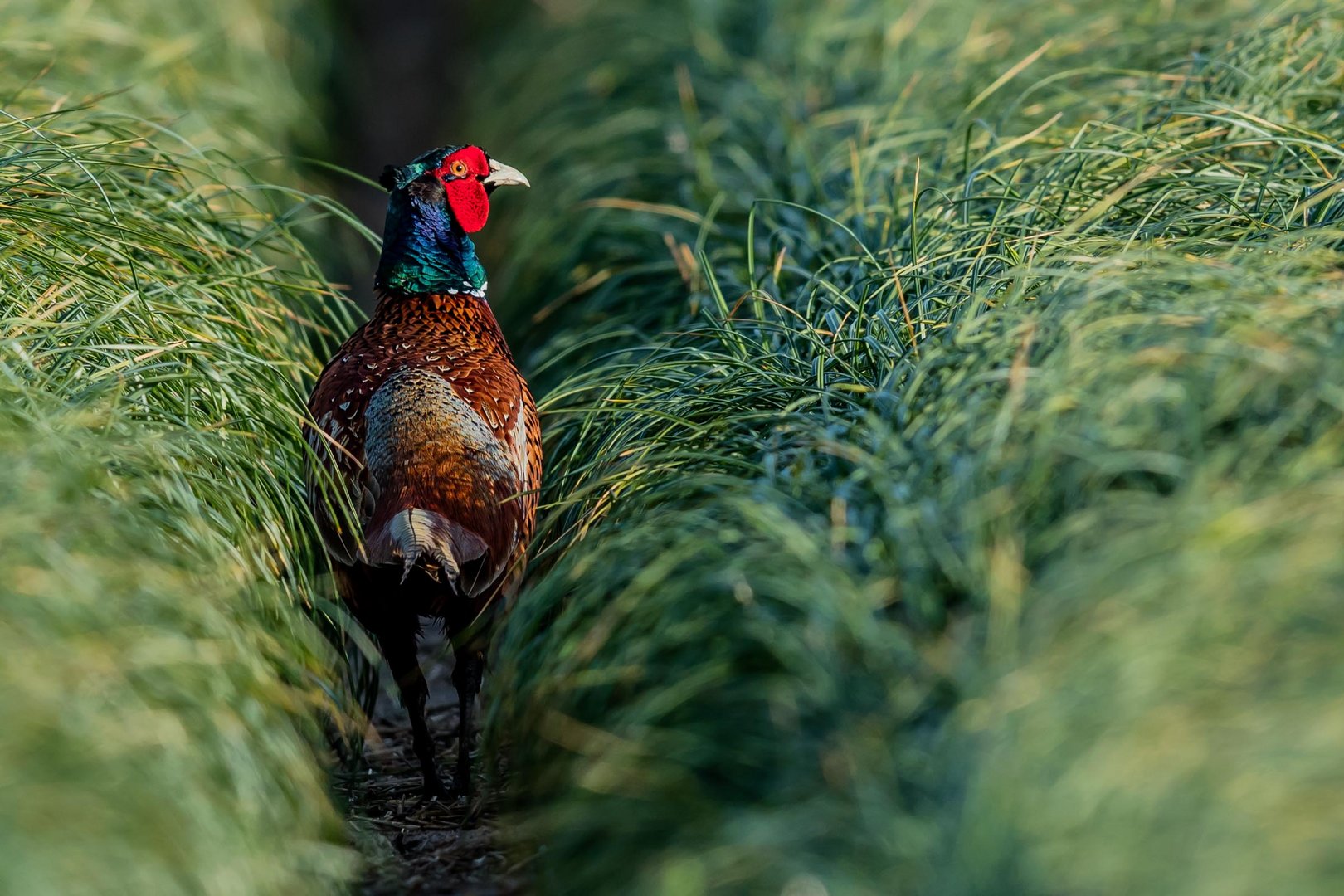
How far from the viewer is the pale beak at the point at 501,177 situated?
4.16 m

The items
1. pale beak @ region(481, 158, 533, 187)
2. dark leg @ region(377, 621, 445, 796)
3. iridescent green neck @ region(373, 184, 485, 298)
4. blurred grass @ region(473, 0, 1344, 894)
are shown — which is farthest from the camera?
pale beak @ region(481, 158, 533, 187)

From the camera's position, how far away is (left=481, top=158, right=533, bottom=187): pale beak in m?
4.16

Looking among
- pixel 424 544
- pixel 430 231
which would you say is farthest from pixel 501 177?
pixel 424 544

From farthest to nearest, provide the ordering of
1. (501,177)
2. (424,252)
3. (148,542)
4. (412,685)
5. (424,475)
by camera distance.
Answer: (501,177)
(424,252)
(412,685)
(424,475)
(148,542)

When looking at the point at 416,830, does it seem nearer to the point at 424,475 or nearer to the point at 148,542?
the point at 424,475

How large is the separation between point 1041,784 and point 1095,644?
0.81 ft

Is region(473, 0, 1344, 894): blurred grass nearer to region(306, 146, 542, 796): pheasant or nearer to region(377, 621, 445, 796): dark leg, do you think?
region(306, 146, 542, 796): pheasant

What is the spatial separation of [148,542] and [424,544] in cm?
64

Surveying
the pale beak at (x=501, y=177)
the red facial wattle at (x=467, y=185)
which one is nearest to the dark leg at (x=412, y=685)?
the red facial wattle at (x=467, y=185)

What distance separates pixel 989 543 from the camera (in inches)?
102

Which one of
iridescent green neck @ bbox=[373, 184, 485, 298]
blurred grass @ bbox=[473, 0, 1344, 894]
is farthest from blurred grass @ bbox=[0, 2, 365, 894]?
blurred grass @ bbox=[473, 0, 1344, 894]

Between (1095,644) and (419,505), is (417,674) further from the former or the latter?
(1095,644)

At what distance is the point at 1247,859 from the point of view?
6.47 ft

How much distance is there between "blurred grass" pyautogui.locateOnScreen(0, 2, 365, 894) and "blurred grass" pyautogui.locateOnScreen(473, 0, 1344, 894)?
1.76 feet
